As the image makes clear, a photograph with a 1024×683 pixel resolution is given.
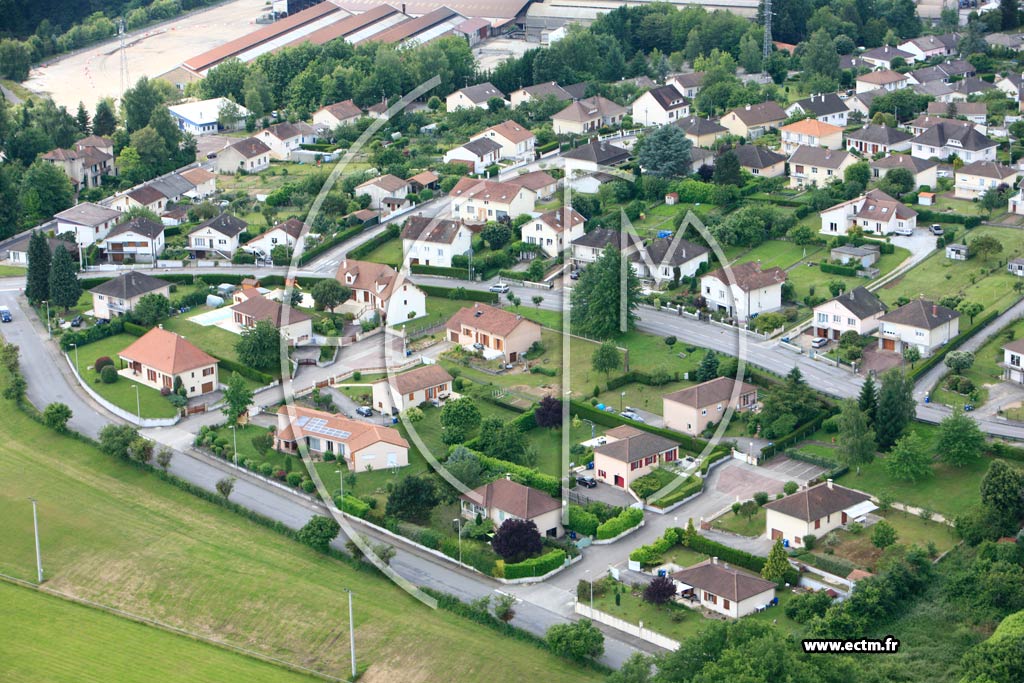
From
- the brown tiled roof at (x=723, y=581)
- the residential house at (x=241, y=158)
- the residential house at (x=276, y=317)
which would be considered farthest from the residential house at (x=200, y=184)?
the brown tiled roof at (x=723, y=581)

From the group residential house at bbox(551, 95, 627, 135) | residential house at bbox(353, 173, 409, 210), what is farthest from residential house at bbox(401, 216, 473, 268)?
residential house at bbox(551, 95, 627, 135)

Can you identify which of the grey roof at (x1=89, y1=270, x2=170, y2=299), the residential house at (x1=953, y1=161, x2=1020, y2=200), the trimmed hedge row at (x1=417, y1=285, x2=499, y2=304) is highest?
the grey roof at (x1=89, y1=270, x2=170, y2=299)

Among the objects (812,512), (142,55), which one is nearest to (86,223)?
(142,55)

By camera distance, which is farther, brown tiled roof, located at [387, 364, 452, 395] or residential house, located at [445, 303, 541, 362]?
residential house, located at [445, 303, 541, 362]

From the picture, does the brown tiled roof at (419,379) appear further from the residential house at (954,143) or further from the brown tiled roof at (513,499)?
the residential house at (954,143)

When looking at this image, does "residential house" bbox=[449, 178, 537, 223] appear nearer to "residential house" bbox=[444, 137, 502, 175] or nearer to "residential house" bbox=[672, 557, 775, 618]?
"residential house" bbox=[444, 137, 502, 175]

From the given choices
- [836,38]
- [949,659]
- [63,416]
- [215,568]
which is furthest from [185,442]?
[836,38]
